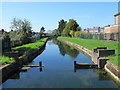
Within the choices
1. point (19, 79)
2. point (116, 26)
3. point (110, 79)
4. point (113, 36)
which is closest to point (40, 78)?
point (19, 79)

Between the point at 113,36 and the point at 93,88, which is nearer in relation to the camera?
the point at 93,88

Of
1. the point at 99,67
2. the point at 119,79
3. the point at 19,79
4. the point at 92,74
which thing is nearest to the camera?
the point at 119,79

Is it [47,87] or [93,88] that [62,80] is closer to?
[47,87]

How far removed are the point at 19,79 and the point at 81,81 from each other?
4.54 metres

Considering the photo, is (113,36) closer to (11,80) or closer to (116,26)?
(116,26)

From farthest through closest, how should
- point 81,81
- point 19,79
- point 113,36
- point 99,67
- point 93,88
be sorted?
point 113,36 → point 99,67 → point 19,79 → point 81,81 → point 93,88

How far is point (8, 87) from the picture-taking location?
31.3ft

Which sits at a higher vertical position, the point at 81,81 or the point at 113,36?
the point at 113,36

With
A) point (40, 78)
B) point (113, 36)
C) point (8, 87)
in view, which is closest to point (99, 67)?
point (40, 78)

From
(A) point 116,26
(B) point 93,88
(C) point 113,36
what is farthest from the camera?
(A) point 116,26

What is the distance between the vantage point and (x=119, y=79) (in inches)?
382

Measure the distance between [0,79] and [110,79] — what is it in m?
7.52

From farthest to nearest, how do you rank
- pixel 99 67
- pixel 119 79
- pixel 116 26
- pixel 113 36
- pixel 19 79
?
pixel 116 26
pixel 113 36
pixel 99 67
pixel 19 79
pixel 119 79

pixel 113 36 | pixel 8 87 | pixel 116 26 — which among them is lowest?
pixel 8 87
